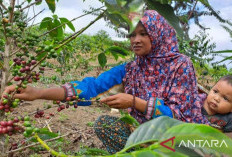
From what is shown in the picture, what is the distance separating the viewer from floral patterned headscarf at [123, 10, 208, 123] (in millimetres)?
1761

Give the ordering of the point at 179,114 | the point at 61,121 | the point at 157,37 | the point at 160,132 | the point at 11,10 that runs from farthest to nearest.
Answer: the point at 61,121, the point at 157,37, the point at 179,114, the point at 11,10, the point at 160,132

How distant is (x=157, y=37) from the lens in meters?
1.82

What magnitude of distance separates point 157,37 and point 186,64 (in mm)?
292

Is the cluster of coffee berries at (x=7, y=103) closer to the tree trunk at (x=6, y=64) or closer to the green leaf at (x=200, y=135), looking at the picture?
the tree trunk at (x=6, y=64)

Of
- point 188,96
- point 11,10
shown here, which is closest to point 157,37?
point 188,96

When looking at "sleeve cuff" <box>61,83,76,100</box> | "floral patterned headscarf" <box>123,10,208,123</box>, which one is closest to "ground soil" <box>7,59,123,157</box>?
"sleeve cuff" <box>61,83,76,100</box>

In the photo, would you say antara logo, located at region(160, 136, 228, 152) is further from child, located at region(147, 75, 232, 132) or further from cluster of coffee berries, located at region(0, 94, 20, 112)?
child, located at region(147, 75, 232, 132)

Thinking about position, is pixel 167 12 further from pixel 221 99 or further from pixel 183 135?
pixel 221 99

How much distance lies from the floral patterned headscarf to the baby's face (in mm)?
211

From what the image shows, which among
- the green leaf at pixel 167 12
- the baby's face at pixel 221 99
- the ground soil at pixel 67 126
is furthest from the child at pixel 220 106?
the green leaf at pixel 167 12


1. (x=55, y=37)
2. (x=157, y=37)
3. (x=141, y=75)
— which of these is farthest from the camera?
(x=141, y=75)

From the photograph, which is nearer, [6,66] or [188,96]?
[6,66]

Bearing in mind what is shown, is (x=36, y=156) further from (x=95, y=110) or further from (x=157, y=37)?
(x=95, y=110)

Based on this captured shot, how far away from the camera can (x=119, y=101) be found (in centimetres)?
153
